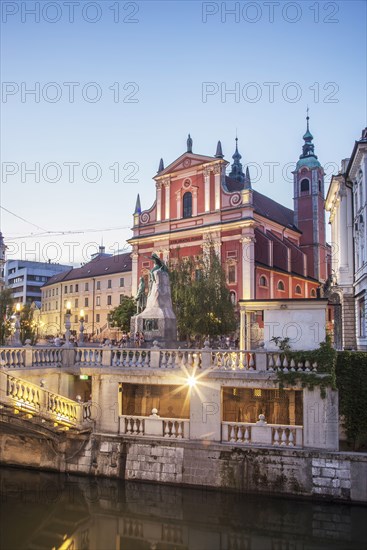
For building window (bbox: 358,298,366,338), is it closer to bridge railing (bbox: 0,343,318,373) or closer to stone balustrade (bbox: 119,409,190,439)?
bridge railing (bbox: 0,343,318,373)

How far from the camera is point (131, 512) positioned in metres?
15.4

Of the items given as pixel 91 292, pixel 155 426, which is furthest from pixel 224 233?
pixel 155 426

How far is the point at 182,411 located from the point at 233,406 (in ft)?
6.54

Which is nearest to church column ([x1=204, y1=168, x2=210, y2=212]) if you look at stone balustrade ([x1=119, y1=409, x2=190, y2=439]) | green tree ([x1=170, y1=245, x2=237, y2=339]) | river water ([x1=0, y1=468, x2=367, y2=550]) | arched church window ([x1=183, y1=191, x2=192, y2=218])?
arched church window ([x1=183, y1=191, x2=192, y2=218])

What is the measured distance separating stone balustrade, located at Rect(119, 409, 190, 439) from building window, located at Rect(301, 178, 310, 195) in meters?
54.8

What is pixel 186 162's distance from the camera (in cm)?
A: 5409

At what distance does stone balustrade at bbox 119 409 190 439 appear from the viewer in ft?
56.4

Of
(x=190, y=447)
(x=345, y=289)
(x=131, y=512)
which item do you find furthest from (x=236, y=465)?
(x=345, y=289)

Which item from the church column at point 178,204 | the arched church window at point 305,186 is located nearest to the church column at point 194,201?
the church column at point 178,204

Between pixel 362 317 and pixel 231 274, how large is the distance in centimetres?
2106

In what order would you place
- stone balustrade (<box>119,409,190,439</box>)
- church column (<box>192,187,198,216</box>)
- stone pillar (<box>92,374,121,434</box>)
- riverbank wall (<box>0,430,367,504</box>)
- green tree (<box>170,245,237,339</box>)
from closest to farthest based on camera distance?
riverbank wall (<box>0,430,367,504</box>) → stone balustrade (<box>119,409,190,439</box>) → stone pillar (<box>92,374,121,434</box>) → green tree (<box>170,245,237,339</box>) → church column (<box>192,187,198,216</box>)

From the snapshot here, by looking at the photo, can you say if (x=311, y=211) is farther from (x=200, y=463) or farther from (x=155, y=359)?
(x=200, y=463)

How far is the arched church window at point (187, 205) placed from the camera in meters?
54.1

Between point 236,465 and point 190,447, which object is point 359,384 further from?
point 190,447
